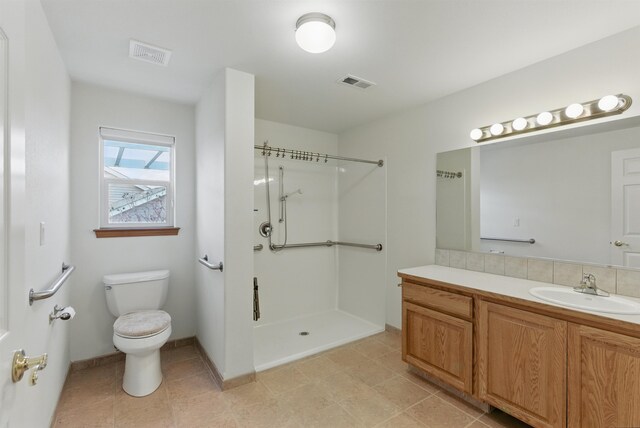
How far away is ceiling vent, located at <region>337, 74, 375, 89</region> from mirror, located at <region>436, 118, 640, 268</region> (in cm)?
92

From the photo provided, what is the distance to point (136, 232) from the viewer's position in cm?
268

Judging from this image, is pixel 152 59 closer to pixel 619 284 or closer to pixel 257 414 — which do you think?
pixel 257 414

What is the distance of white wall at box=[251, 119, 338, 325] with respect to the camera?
11.3 feet

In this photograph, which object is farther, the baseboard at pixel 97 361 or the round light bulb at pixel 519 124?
the baseboard at pixel 97 361

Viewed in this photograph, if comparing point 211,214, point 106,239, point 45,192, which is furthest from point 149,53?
point 106,239

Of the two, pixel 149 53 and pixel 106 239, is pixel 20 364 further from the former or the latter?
pixel 106 239

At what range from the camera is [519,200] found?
2.24 m

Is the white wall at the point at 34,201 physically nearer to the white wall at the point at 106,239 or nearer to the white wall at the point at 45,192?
the white wall at the point at 45,192

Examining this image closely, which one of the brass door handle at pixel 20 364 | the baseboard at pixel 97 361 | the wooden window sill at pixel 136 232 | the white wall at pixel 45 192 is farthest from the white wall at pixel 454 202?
the baseboard at pixel 97 361

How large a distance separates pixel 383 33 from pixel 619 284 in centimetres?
200

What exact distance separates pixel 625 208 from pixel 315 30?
204cm

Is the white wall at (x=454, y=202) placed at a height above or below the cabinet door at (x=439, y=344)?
above

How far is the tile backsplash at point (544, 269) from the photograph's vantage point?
1.77 m

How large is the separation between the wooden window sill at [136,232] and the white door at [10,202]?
193cm
